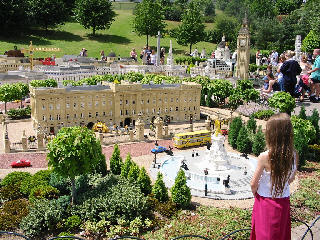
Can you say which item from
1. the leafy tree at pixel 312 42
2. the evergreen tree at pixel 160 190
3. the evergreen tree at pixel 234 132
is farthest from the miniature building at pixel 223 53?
the evergreen tree at pixel 160 190

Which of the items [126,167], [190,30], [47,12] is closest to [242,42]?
[190,30]

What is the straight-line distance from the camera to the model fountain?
39.4 meters

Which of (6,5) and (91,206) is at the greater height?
(6,5)

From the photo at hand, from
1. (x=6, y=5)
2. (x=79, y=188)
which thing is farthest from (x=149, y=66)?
(x=79, y=188)

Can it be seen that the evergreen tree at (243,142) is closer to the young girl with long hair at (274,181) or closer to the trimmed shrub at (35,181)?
the trimmed shrub at (35,181)

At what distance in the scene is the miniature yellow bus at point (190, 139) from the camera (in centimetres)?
5444

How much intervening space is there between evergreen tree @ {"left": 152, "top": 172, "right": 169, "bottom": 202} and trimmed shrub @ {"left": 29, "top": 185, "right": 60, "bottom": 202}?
9.86 metres

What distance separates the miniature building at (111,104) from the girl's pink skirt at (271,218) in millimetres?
56398

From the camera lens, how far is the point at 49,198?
1458 inches

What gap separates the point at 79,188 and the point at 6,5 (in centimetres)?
10871

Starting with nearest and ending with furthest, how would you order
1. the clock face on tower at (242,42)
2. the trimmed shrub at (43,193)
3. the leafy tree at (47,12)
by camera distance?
the trimmed shrub at (43,193) < the clock face on tower at (242,42) < the leafy tree at (47,12)

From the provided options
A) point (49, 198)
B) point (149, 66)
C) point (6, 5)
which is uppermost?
point (6, 5)

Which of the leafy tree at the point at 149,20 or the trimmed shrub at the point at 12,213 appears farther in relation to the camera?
the leafy tree at the point at 149,20

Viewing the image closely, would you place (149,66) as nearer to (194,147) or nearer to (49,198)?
(194,147)
